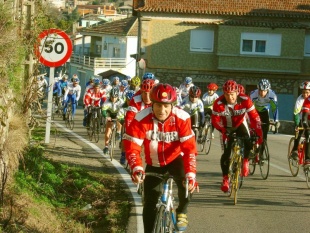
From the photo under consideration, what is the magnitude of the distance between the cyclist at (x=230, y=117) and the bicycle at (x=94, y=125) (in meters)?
9.43

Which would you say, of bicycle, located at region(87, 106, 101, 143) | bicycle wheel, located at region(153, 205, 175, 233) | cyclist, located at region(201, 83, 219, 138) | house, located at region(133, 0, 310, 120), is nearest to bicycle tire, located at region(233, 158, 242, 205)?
bicycle wheel, located at region(153, 205, 175, 233)

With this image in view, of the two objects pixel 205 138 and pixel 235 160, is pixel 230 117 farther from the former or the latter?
pixel 205 138

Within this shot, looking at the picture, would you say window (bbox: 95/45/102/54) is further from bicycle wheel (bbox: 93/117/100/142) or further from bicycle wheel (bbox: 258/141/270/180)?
bicycle wheel (bbox: 258/141/270/180)

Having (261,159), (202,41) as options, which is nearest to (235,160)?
(261,159)

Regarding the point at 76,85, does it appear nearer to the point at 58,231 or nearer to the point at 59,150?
the point at 59,150

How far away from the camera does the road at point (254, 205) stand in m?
10.2

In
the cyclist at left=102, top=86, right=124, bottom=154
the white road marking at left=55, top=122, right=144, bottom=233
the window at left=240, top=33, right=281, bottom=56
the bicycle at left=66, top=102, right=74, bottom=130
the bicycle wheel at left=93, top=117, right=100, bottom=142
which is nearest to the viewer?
the white road marking at left=55, top=122, right=144, bottom=233

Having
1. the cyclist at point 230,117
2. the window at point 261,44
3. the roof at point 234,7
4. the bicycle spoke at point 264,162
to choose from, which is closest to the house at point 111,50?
the roof at point 234,7

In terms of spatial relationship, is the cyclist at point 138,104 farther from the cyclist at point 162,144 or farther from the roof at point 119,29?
the roof at point 119,29

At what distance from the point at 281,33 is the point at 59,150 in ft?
121

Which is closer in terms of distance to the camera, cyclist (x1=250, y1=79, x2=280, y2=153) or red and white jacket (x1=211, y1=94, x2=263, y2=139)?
red and white jacket (x1=211, y1=94, x2=263, y2=139)

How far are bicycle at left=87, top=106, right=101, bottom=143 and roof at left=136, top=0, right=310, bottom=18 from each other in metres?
29.6

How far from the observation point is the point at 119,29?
74125mm

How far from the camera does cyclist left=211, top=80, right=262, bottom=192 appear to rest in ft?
39.9
